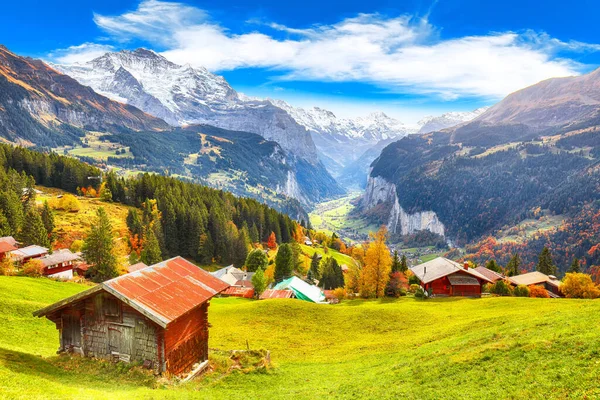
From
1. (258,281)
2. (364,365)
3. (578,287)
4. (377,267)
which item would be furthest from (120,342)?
(578,287)

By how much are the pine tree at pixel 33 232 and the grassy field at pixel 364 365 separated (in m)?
49.8

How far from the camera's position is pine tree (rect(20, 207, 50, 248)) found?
83562 mm

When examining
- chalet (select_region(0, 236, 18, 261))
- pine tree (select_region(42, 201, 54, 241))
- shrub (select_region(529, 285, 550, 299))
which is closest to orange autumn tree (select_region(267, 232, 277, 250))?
pine tree (select_region(42, 201, 54, 241))

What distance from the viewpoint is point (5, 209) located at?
88000 millimetres

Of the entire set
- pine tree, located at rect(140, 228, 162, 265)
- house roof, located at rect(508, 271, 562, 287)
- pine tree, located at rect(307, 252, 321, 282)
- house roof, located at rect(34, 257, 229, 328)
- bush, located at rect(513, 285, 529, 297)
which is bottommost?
pine tree, located at rect(307, 252, 321, 282)

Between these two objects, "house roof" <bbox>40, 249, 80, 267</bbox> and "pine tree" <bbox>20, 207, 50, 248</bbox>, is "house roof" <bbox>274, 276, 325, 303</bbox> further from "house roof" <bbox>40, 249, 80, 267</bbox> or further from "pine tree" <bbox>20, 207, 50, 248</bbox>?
"pine tree" <bbox>20, 207, 50, 248</bbox>

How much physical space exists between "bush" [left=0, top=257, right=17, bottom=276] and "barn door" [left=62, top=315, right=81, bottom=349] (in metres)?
48.5

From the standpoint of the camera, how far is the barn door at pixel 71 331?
23703mm

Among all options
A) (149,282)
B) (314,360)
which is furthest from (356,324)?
(149,282)

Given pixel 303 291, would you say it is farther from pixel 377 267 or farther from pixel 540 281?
pixel 540 281

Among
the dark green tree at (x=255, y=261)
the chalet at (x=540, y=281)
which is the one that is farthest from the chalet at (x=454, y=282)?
the dark green tree at (x=255, y=261)

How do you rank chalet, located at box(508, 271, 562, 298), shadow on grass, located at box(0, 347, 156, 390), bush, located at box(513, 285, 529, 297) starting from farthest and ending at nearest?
chalet, located at box(508, 271, 562, 298)
bush, located at box(513, 285, 529, 297)
shadow on grass, located at box(0, 347, 156, 390)

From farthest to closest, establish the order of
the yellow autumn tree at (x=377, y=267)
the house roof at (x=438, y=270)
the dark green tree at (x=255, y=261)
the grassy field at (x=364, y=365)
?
1. the dark green tree at (x=255, y=261)
2. the house roof at (x=438, y=270)
3. the yellow autumn tree at (x=377, y=267)
4. the grassy field at (x=364, y=365)

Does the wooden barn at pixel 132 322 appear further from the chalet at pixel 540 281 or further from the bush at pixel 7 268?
the chalet at pixel 540 281
